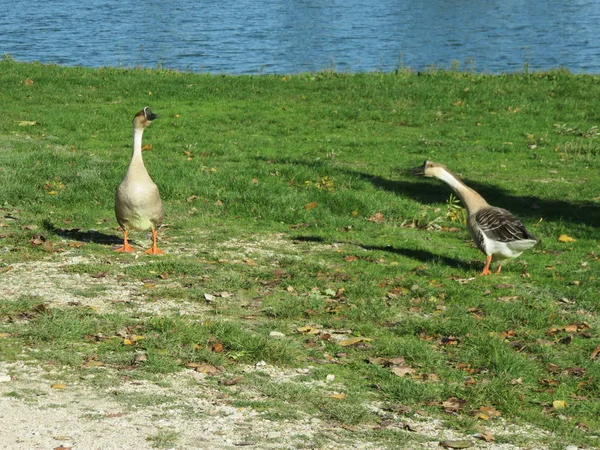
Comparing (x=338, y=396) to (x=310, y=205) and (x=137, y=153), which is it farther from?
(x=310, y=205)

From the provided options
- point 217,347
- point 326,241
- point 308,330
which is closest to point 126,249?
point 326,241

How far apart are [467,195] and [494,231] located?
88cm

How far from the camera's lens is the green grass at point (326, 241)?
26.3ft

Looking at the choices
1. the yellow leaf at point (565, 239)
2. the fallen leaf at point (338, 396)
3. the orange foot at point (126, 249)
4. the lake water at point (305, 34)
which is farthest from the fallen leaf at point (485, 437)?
the lake water at point (305, 34)

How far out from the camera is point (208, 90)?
26547mm

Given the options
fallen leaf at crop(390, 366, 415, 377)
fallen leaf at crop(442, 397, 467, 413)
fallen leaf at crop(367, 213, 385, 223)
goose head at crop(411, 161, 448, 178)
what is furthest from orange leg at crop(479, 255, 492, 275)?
fallen leaf at crop(442, 397, 467, 413)

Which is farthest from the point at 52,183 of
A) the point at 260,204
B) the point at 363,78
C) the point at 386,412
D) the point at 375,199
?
the point at 363,78

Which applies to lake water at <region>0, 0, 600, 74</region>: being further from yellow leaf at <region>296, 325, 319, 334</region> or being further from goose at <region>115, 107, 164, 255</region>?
yellow leaf at <region>296, 325, 319, 334</region>

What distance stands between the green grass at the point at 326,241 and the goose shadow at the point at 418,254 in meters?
0.05

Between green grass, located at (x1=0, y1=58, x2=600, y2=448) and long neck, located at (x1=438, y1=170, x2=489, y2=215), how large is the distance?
0.85m

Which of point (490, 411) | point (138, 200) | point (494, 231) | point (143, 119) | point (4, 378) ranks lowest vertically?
Result: point (490, 411)

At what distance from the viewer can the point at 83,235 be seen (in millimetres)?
12469

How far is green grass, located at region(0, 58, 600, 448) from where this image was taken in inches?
316

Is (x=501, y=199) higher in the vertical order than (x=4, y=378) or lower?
lower
